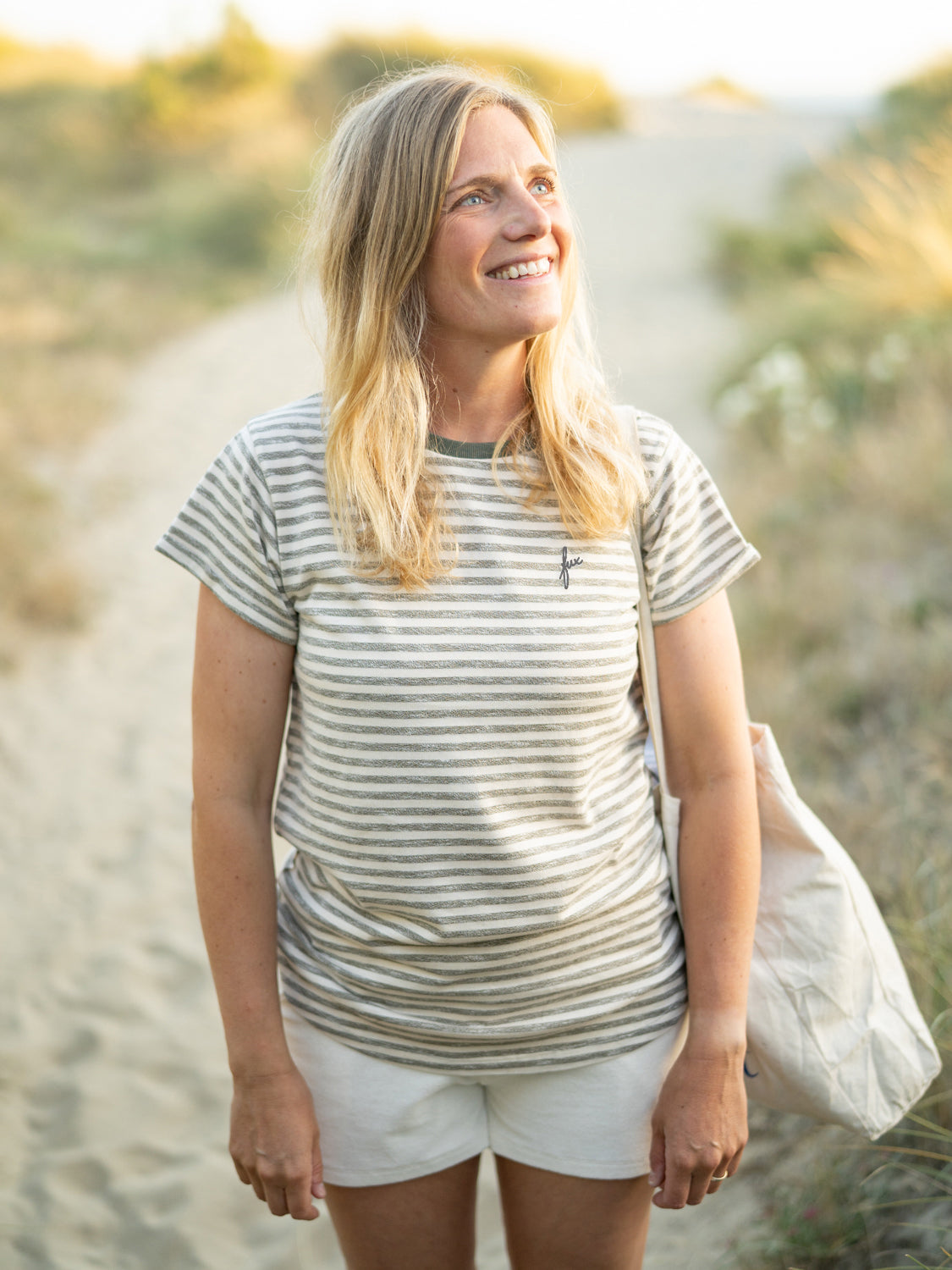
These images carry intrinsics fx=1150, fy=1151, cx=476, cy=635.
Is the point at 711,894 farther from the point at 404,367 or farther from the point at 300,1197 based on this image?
the point at 404,367

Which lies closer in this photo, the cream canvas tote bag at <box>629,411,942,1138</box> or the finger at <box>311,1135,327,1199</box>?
the finger at <box>311,1135,327,1199</box>

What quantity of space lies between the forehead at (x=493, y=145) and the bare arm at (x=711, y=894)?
0.66 metres

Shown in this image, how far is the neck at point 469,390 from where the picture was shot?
1.62 metres

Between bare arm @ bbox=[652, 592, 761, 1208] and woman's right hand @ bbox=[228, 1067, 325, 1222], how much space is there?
48cm

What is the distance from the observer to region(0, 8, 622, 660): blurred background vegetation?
758cm

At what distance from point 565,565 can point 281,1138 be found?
86cm

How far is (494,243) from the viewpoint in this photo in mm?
1556

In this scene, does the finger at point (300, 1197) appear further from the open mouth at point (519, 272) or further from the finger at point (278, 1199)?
the open mouth at point (519, 272)

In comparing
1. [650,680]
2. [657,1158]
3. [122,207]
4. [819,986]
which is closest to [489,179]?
[650,680]

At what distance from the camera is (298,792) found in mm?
1593

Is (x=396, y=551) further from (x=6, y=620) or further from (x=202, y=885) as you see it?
(x=6, y=620)

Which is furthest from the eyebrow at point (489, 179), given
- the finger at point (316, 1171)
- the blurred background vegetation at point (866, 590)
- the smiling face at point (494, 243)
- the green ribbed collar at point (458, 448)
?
the blurred background vegetation at point (866, 590)

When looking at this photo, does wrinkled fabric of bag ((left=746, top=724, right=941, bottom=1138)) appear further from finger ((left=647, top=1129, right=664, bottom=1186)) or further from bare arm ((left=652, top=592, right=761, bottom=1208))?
finger ((left=647, top=1129, right=664, bottom=1186))

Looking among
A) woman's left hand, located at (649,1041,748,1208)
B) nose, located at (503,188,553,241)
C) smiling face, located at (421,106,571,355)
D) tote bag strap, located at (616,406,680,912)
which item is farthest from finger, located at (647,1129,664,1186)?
nose, located at (503,188,553,241)
